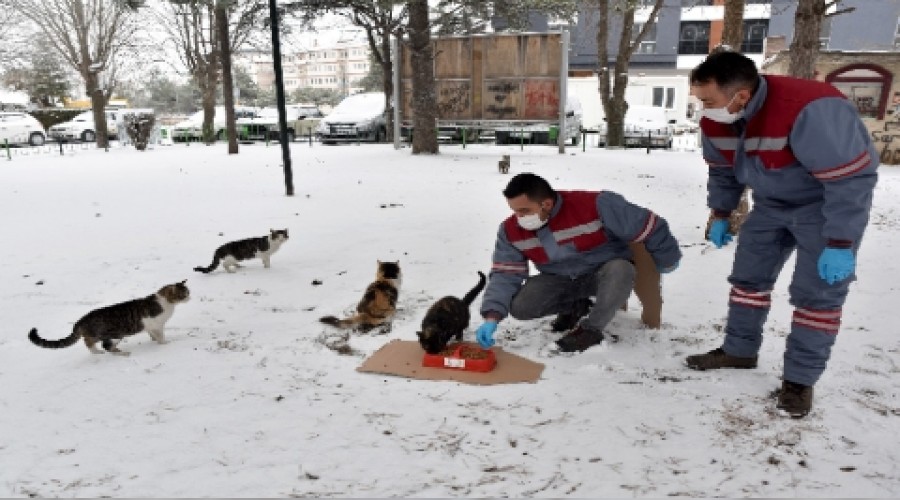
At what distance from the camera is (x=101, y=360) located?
3.47 meters

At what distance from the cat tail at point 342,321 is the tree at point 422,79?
39.2 ft

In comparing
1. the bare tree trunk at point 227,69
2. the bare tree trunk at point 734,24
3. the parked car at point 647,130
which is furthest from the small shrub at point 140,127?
the bare tree trunk at point 734,24

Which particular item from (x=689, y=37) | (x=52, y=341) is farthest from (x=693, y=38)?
(x=52, y=341)

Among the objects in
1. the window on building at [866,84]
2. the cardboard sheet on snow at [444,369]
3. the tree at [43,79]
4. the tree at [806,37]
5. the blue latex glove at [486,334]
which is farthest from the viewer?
the tree at [43,79]

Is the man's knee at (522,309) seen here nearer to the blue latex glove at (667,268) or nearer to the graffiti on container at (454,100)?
the blue latex glove at (667,268)

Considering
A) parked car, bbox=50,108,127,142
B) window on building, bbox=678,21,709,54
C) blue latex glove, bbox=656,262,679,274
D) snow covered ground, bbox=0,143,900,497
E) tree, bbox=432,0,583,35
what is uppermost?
window on building, bbox=678,21,709,54

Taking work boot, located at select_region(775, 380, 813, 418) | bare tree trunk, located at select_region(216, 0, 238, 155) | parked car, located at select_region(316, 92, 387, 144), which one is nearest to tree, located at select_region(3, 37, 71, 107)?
parked car, located at select_region(316, 92, 387, 144)

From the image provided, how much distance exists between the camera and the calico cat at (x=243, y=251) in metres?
5.34

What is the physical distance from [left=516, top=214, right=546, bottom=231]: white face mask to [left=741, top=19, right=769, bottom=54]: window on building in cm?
4075

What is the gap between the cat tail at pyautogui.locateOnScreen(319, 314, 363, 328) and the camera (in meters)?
3.99

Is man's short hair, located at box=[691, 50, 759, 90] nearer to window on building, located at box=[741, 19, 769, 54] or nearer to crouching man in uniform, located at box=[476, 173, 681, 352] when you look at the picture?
crouching man in uniform, located at box=[476, 173, 681, 352]

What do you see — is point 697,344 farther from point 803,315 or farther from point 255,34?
point 255,34

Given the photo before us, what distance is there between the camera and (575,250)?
3533 mm

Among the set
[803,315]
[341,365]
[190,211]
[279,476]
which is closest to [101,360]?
[341,365]
